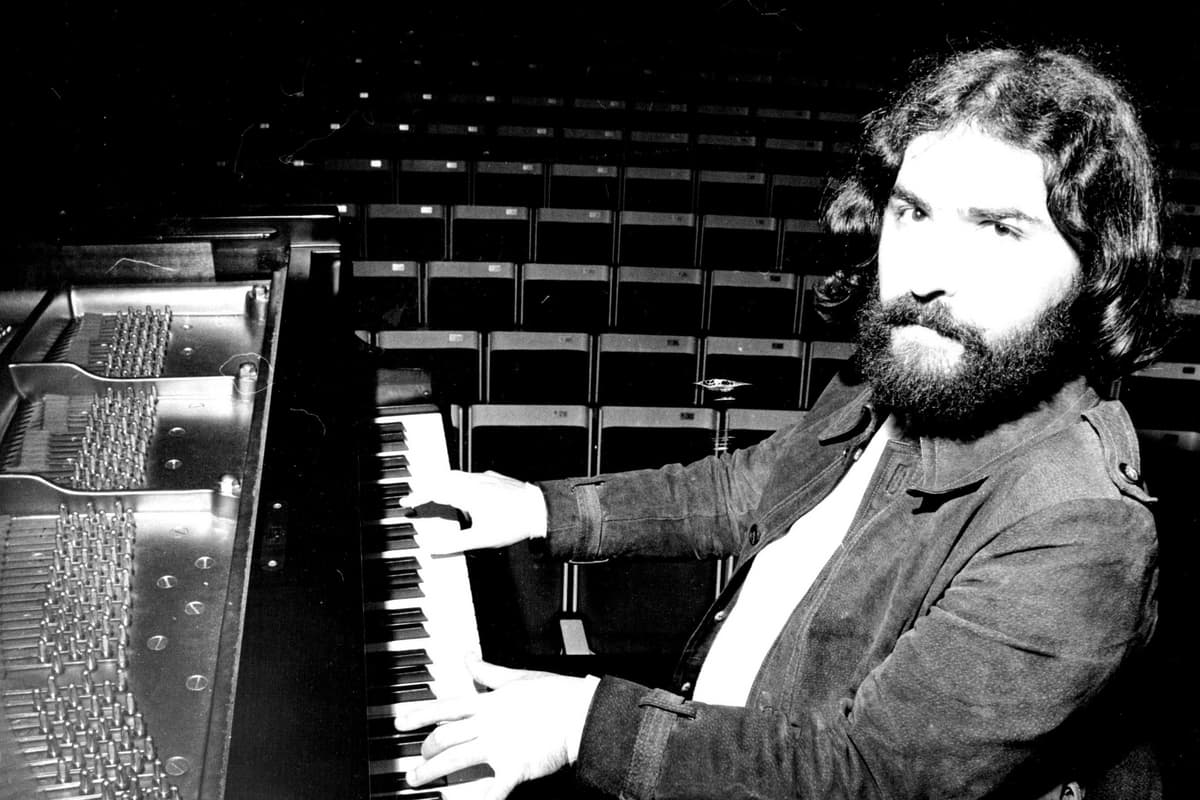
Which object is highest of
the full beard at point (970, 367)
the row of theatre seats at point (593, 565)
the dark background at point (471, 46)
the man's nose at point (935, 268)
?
the dark background at point (471, 46)

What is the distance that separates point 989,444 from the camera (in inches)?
49.4

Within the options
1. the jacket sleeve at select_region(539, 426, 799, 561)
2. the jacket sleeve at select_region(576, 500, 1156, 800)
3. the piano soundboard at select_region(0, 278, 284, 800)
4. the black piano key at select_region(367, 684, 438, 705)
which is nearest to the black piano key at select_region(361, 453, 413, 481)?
the piano soundboard at select_region(0, 278, 284, 800)

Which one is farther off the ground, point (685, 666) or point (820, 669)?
point (820, 669)

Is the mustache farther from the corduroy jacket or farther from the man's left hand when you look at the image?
the man's left hand

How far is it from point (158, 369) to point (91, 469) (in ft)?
1.20

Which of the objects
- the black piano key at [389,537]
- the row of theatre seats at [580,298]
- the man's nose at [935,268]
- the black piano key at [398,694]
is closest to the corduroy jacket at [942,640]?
the man's nose at [935,268]

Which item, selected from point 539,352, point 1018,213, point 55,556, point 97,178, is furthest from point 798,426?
point 97,178

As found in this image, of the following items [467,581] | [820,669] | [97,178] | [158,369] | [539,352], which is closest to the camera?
[820,669]

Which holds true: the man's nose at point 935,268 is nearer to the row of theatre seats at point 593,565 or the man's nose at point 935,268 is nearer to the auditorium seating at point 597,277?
the auditorium seating at point 597,277

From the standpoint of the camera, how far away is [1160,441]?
3363mm

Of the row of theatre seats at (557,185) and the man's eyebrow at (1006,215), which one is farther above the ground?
the row of theatre seats at (557,185)

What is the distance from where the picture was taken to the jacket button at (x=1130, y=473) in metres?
1.09

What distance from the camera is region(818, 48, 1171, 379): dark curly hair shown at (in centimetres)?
119

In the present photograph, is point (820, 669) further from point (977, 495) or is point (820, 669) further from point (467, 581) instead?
point (467, 581)
